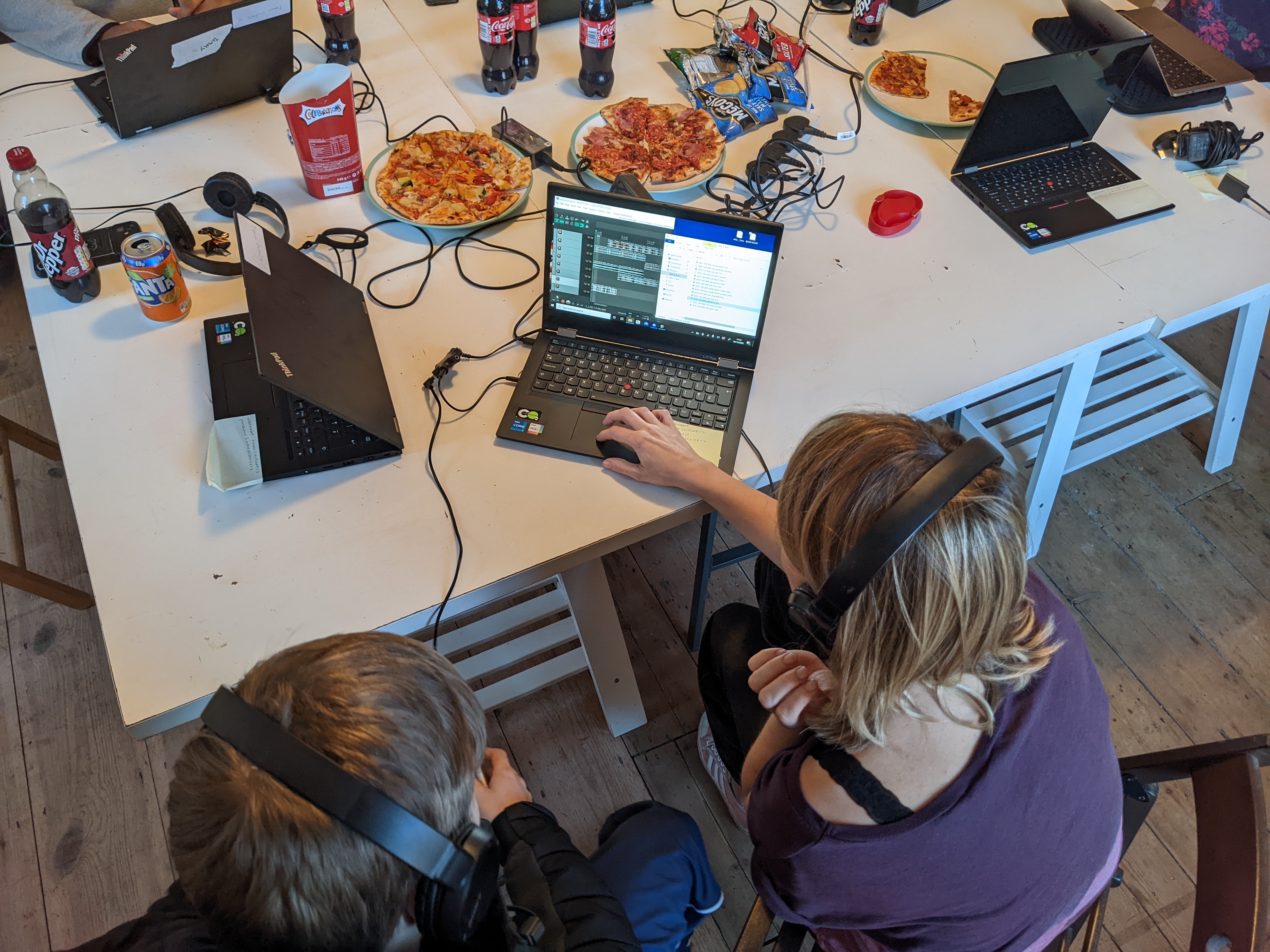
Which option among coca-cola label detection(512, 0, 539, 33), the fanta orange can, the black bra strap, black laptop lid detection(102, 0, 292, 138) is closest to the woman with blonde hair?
the black bra strap

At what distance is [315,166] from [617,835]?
1.27 meters

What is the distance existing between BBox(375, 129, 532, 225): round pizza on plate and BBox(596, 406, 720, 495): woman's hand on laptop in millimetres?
554

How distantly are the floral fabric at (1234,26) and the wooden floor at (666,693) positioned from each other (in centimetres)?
93

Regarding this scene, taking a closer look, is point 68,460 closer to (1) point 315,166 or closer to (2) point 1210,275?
(1) point 315,166

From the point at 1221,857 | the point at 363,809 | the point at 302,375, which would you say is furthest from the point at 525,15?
the point at 1221,857

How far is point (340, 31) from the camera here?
5.99ft

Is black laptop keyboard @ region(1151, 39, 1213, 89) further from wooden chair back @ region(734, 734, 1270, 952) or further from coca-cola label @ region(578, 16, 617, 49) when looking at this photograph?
wooden chair back @ region(734, 734, 1270, 952)

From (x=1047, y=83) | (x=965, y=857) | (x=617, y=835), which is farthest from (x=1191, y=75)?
(x=617, y=835)

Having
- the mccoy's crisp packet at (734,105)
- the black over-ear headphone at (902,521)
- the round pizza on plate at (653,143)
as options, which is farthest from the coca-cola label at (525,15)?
the black over-ear headphone at (902,521)

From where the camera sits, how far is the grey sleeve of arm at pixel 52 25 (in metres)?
1.79

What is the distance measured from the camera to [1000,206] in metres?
1.62

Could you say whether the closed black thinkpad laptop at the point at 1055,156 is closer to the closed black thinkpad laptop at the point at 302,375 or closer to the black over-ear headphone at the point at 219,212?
the closed black thinkpad laptop at the point at 302,375

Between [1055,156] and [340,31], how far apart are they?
1.54 m

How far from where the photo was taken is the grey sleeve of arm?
1787 millimetres
